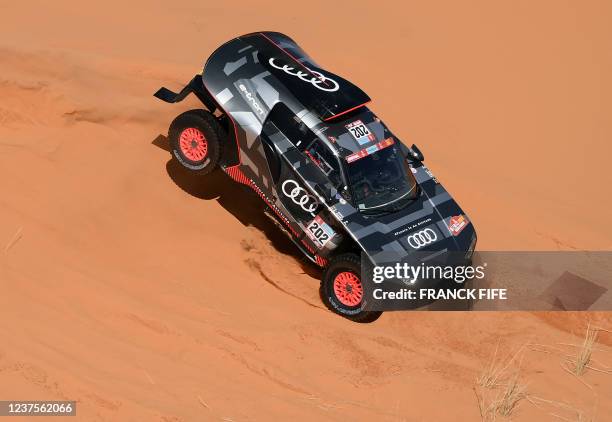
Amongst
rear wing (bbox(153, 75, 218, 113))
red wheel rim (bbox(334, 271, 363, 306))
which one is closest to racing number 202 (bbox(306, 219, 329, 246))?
red wheel rim (bbox(334, 271, 363, 306))

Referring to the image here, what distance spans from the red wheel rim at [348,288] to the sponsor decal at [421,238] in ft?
2.52

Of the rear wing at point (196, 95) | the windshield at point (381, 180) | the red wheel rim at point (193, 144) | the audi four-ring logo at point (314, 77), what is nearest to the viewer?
the windshield at point (381, 180)

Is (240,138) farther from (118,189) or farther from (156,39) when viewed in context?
(156,39)

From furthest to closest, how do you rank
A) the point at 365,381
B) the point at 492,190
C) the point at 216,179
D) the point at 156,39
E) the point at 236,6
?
1. the point at 236,6
2. the point at 156,39
3. the point at 492,190
4. the point at 216,179
5. the point at 365,381

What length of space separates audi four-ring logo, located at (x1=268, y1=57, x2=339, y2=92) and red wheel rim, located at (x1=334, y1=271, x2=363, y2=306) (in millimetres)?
2317

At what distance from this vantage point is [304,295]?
10852 mm

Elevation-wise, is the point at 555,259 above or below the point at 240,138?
below

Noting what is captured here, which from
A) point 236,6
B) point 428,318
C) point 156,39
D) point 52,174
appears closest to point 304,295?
point 428,318

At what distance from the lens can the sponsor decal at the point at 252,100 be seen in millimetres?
10953

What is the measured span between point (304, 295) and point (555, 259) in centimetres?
382

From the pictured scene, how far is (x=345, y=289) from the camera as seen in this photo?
10.4m

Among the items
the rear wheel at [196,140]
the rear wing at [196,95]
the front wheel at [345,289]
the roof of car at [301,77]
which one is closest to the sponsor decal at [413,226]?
the front wheel at [345,289]

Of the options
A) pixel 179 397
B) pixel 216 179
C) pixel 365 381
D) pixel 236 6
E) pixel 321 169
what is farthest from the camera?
pixel 236 6

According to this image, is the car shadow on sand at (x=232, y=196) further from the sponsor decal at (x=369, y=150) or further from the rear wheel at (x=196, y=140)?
the sponsor decal at (x=369, y=150)
